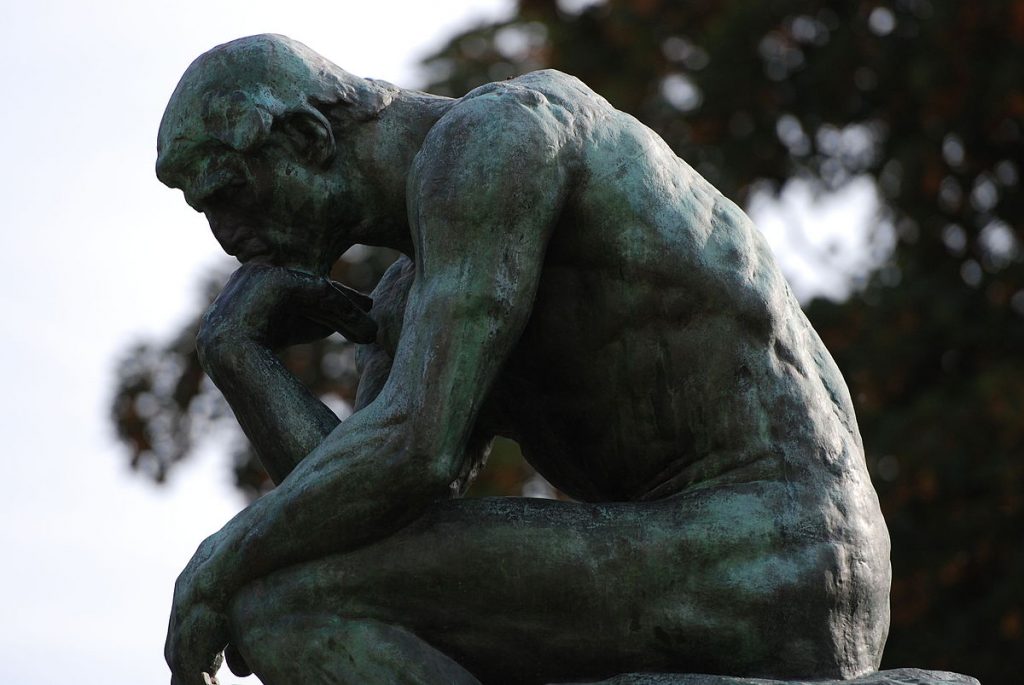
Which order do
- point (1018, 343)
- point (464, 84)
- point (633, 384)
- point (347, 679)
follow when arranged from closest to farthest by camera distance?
point (347, 679)
point (633, 384)
point (1018, 343)
point (464, 84)

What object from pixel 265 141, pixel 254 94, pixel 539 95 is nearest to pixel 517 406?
pixel 539 95

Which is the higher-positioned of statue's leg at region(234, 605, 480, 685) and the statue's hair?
the statue's hair

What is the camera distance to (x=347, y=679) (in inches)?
184

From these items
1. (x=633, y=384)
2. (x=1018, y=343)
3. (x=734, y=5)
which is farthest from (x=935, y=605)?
(x=633, y=384)

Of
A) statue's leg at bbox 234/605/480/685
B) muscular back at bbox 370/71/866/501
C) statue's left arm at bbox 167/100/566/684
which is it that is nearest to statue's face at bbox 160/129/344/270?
statue's left arm at bbox 167/100/566/684

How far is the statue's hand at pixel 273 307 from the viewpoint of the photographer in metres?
5.16

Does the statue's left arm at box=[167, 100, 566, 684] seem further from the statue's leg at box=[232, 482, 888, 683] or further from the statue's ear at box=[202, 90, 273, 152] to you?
the statue's ear at box=[202, 90, 273, 152]

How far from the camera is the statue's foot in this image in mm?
4637

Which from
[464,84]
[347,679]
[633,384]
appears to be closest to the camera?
[347,679]

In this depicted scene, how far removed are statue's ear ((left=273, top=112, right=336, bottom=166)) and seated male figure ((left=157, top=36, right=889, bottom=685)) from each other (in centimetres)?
1

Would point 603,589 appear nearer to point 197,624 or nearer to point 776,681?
point 776,681

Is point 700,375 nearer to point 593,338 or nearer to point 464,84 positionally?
point 593,338

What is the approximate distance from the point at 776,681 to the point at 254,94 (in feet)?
6.13

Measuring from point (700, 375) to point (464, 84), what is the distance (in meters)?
10.4
